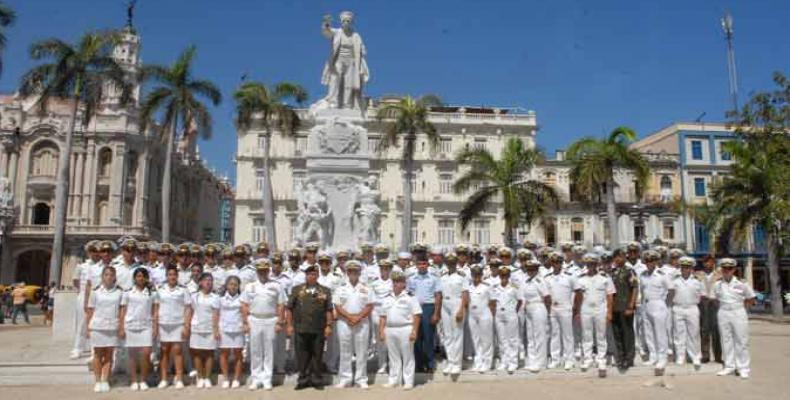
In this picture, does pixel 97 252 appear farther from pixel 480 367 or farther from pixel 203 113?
pixel 203 113

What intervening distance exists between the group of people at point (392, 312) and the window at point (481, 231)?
35.0m

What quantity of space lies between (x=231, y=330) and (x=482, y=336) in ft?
11.8

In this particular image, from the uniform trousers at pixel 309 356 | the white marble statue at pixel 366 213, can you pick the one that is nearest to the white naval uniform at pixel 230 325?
the uniform trousers at pixel 309 356

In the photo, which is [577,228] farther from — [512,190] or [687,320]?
[687,320]

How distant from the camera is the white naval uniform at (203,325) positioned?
8211 millimetres

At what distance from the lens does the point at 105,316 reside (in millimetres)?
7992

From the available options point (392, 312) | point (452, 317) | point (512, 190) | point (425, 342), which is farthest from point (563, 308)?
point (512, 190)

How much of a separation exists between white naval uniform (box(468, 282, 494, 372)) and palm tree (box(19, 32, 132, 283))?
22.3m

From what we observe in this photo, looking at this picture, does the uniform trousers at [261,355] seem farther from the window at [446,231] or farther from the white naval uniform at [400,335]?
the window at [446,231]

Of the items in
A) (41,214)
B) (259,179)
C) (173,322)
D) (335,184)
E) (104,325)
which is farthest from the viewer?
(41,214)

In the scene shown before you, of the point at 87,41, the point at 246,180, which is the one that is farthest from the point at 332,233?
the point at 246,180

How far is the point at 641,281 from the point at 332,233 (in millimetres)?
7179

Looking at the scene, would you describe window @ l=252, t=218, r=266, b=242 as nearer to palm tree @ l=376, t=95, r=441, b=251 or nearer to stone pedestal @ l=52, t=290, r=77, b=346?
palm tree @ l=376, t=95, r=441, b=251

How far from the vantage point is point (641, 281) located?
9.60 metres
